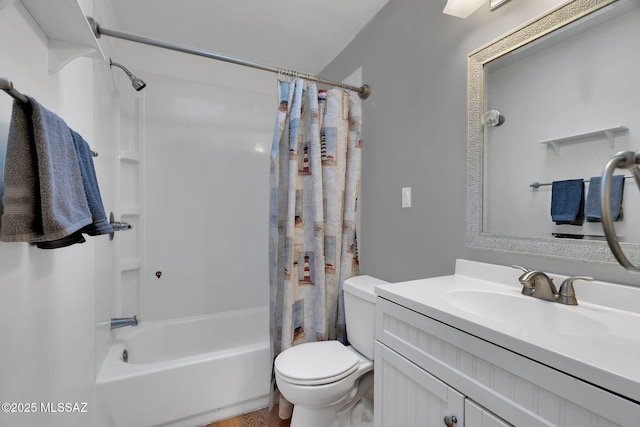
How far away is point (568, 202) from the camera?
91 centimetres

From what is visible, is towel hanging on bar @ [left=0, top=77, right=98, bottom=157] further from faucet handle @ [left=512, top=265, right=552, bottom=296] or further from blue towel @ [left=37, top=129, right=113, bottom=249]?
faucet handle @ [left=512, top=265, right=552, bottom=296]

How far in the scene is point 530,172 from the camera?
102cm

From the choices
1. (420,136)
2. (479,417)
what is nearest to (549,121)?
(420,136)

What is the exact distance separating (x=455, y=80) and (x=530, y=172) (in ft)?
1.80

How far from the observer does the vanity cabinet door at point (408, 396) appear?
0.76 metres

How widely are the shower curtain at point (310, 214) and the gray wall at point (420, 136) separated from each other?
167 mm

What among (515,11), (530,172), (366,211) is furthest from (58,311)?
(515,11)

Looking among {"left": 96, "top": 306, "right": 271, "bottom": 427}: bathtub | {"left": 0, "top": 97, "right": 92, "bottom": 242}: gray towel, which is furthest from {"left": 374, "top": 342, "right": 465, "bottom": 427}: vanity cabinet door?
{"left": 0, "top": 97, "right": 92, "bottom": 242}: gray towel

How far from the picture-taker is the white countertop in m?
0.50

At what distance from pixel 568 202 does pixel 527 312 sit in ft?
1.32

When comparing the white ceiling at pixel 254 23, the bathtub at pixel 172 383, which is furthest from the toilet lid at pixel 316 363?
the white ceiling at pixel 254 23

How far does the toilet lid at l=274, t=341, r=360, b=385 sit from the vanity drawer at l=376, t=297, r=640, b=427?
1.60ft

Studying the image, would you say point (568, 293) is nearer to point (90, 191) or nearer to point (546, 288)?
point (546, 288)

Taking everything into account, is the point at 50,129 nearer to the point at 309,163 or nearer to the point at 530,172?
the point at 309,163
